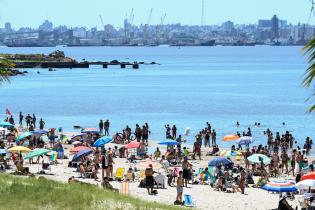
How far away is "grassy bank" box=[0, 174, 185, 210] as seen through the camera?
43.8 feet

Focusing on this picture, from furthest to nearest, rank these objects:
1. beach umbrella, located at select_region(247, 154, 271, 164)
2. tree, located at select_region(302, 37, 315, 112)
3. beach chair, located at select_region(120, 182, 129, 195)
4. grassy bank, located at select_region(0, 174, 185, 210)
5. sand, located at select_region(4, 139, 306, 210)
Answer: beach umbrella, located at select_region(247, 154, 271, 164)
beach chair, located at select_region(120, 182, 129, 195)
sand, located at select_region(4, 139, 306, 210)
grassy bank, located at select_region(0, 174, 185, 210)
tree, located at select_region(302, 37, 315, 112)

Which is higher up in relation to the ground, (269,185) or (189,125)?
(269,185)

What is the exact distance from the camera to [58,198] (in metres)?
13.9

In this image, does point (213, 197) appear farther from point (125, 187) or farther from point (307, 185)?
point (307, 185)

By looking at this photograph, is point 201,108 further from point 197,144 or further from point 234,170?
point 234,170

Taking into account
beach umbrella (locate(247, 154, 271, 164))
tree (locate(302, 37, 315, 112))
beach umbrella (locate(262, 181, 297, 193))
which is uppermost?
tree (locate(302, 37, 315, 112))

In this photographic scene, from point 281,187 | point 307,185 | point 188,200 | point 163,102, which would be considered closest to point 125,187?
point 188,200

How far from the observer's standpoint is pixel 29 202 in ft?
45.1

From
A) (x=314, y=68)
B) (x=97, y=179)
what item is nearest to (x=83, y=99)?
(x=97, y=179)

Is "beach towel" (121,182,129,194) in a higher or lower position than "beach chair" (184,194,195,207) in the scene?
lower

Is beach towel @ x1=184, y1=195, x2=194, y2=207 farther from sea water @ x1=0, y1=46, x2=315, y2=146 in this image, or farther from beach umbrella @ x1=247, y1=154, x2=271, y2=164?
sea water @ x1=0, y1=46, x2=315, y2=146

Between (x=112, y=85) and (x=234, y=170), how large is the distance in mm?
81636

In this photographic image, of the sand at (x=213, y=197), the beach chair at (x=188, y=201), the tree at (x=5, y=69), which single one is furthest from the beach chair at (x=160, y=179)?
the tree at (x=5, y=69)


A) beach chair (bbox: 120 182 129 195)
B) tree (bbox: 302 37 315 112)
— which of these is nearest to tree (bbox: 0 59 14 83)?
tree (bbox: 302 37 315 112)
